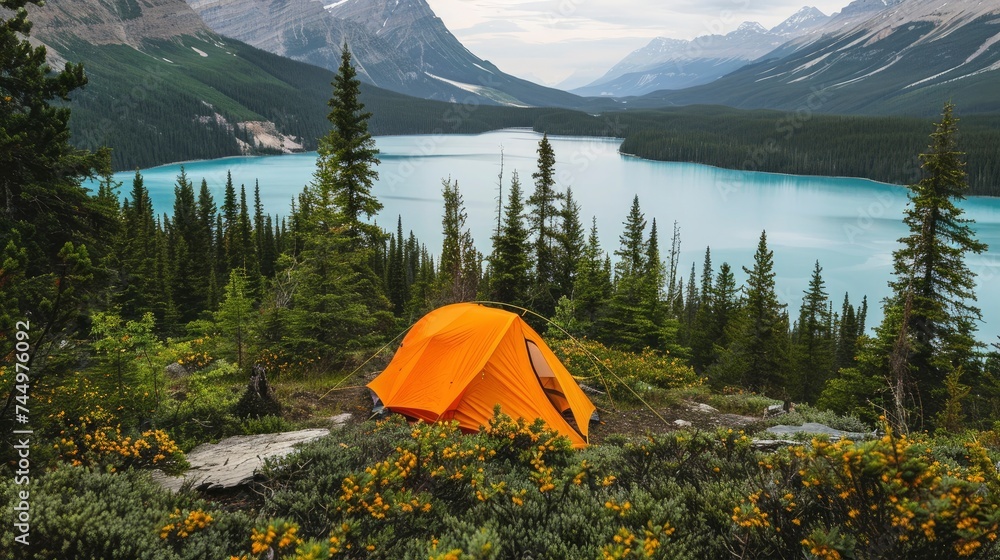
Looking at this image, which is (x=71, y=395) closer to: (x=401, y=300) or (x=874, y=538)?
(x=874, y=538)

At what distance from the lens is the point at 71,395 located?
6.39m

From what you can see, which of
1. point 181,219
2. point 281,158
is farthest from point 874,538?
point 281,158

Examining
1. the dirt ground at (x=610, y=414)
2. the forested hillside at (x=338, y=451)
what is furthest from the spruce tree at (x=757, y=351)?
the dirt ground at (x=610, y=414)

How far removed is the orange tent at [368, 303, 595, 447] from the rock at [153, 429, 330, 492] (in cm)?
224

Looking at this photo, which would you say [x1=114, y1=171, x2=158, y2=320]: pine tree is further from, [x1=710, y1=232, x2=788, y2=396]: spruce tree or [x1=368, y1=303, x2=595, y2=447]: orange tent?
[x1=710, y1=232, x2=788, y2=396]: spruce tree

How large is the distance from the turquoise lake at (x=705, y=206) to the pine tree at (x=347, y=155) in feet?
136

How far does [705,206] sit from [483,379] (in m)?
96.1

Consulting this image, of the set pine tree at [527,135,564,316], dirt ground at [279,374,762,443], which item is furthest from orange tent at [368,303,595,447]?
pine tree at [527,135,564,316]

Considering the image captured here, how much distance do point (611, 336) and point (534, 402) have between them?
18.4m

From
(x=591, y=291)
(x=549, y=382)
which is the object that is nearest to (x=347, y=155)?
(x=549, y=382)

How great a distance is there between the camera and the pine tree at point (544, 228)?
29.7 metres

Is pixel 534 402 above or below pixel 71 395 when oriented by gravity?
below

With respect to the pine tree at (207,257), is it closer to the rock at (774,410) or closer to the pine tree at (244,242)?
the pine tree at (244,242)

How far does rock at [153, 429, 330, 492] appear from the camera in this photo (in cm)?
576
